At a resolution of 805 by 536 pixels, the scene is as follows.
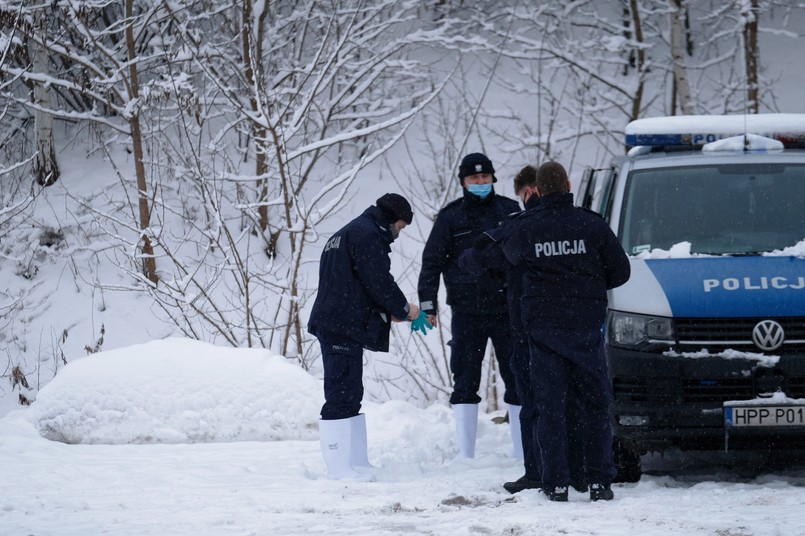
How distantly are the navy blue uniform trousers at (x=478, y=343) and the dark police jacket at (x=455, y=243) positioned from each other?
0.09m

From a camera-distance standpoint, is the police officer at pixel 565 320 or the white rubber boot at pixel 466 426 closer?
the police officer at pixel 565 320

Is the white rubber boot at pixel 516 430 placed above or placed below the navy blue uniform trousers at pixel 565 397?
below

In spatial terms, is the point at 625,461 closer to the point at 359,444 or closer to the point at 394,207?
the point at 359,444

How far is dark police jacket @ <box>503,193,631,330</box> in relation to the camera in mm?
4980

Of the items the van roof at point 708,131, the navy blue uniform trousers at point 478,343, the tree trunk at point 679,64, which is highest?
the tree trunk at point 679,64

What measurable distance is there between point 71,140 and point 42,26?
4.88 m

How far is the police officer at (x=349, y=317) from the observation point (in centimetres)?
590

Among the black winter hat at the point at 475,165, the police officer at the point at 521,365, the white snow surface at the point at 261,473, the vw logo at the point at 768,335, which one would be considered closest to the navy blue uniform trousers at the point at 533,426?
the police officer at the point at 521,365

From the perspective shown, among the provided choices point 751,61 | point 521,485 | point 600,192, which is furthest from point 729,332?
point 751,61

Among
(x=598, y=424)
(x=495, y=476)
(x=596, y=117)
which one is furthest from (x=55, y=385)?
(x=596, y=117)

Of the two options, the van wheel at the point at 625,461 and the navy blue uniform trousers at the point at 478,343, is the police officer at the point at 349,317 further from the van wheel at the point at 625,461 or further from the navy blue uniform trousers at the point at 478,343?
the van wheel at the point at 625,461

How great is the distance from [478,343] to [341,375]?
929mm

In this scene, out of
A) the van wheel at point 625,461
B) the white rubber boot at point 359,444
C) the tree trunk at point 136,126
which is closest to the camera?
the van wheel at point 625,461

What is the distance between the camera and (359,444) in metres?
6.07
